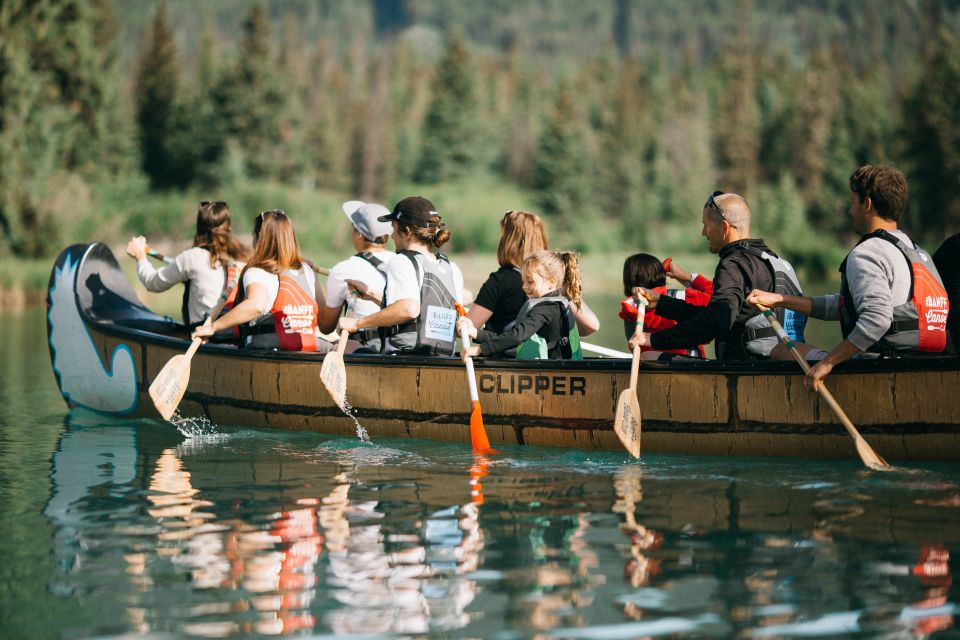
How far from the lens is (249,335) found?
33.7 ft

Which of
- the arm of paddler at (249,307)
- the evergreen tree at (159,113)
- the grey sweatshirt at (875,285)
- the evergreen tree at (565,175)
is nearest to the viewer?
the grey sweatshirt at (875,285)

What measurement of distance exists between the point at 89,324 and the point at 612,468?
18.5ft

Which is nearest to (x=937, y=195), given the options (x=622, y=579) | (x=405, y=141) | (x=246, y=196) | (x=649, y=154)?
(x=246, y=196)

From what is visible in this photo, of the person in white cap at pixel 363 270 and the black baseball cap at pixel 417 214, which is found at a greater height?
the black baseball cap at pixel 417 214

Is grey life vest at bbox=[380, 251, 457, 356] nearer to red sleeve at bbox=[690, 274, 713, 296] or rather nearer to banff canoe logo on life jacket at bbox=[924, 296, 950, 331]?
red sleeve at bbox=[690, 274, 713, 296]

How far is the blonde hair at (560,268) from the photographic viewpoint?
8.75 m

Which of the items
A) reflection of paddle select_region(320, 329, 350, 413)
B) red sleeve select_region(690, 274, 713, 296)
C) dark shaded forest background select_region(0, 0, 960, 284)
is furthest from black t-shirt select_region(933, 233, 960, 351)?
dark shaded forest background select_region(0, 0, 960, 284)

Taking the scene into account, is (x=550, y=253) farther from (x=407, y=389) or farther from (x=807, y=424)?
(x=807, y=424)

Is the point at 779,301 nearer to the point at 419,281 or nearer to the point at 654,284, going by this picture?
the point at 654,284

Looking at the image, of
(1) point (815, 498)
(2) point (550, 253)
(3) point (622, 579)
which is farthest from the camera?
(2) point (550, 253)

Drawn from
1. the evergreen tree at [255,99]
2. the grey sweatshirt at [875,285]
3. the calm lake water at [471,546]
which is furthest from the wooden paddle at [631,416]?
the evergreen tree at [255,99]

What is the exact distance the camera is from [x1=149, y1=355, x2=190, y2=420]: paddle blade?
9.68 meters

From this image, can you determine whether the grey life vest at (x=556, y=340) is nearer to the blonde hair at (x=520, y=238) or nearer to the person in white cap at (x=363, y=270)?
the blonde hair at (x=520, y=238)

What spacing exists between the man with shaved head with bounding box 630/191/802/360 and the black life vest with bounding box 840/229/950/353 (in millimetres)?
568
